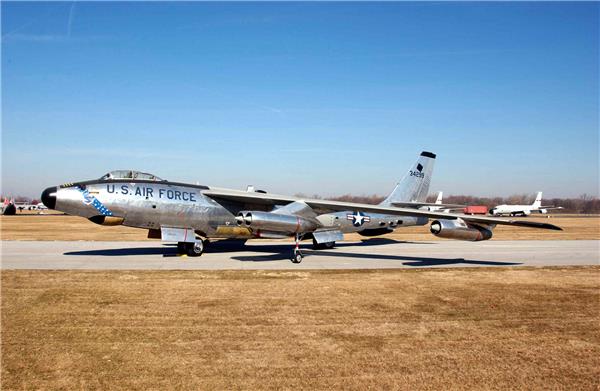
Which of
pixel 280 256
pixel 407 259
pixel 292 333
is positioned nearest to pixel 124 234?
pixel 280 256

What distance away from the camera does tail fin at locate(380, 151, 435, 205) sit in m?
25.8

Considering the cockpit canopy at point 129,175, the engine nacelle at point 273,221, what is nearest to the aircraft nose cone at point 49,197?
the cockpit canopy at point 129,175

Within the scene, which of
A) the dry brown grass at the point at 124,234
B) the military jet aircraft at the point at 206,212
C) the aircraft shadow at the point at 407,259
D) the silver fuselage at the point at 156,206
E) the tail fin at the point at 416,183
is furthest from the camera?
the dry brown grass at the point at 124,234

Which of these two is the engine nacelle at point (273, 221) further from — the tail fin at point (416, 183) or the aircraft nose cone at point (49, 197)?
the tail fin at point (416, 183)

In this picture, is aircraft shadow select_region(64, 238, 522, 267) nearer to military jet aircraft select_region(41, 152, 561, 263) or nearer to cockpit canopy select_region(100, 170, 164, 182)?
military jet aircraft select_region(41, 152, 561, 263)

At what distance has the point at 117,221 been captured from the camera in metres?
18.2

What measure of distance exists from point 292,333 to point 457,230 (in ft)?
37.1

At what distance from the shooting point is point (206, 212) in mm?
20047

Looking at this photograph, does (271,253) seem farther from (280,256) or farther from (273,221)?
(273,221)

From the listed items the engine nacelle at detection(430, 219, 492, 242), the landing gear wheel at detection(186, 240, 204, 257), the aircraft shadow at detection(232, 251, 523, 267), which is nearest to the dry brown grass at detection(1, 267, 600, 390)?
the engine nacelle at detection(430, 219, 492, 242)

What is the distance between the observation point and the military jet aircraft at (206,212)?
1766cm

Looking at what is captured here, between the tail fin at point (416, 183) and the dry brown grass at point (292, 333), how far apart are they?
38.3 feet

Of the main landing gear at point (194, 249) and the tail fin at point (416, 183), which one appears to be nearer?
the main landing gear at point (194, 249)

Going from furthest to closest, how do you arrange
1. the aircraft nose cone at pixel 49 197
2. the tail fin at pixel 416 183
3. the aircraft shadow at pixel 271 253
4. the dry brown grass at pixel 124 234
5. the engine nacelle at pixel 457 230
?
the dry brown grass at pixel 124 234 < the tail fin at pixel 416 183 < the aircraft shadow at pixel 271 253 < the engine nacelle at pixel 457 230 < the aircraft nose cone at pixel 49 197
